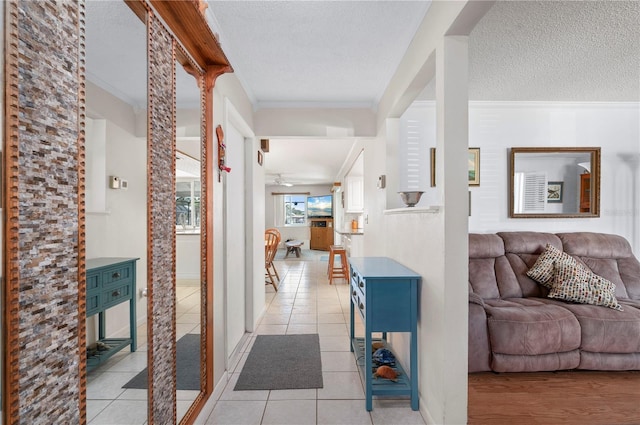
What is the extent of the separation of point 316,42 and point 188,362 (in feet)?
6.91

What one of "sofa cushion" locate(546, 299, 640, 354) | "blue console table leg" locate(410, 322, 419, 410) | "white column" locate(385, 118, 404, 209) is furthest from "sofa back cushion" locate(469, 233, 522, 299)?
"blue console table leg" locate(410, 322, 419, 410)

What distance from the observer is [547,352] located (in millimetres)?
2260

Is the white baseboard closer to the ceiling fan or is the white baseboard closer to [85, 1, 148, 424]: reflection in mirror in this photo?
[85, 1, 148, 424]: reflection in mirror

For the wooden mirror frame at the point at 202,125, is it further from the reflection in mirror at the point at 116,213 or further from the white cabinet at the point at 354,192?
the white cabinet at the point at 354,192

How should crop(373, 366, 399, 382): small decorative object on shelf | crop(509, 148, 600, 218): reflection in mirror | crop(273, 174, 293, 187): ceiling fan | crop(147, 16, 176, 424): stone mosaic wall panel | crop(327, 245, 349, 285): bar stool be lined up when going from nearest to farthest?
crop(147, 16, 176, 424): stone mosaic wall panel
crop(373, 366, 399, 382): small decorative object on shelf
crop(509, 148, 600, 218): reflection in mirror
crop(327, 245, 349, 285): bar stool
crop(273, 174, 293, 187): ceiling fan

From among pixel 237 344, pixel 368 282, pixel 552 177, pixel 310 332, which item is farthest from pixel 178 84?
pixel 552 177

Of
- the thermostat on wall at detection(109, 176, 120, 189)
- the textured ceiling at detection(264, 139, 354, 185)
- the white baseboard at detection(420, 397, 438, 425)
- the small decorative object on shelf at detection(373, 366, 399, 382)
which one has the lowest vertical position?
the white baseboard at detection(420, 397, 438, 425)

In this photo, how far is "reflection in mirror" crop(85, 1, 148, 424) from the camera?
2.87ft

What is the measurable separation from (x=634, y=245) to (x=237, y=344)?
13.7 feet

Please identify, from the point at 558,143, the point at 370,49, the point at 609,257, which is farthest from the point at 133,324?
the point at 558,143

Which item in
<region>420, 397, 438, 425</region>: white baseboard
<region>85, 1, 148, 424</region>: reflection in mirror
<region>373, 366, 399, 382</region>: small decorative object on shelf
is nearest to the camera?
<region>85, 1, 148, 424</region>: reflection in mirror

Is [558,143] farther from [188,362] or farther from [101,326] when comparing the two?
[101,326]

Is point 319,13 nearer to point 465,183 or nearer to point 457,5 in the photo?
point 457,5

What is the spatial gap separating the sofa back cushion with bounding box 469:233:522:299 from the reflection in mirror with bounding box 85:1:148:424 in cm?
256
